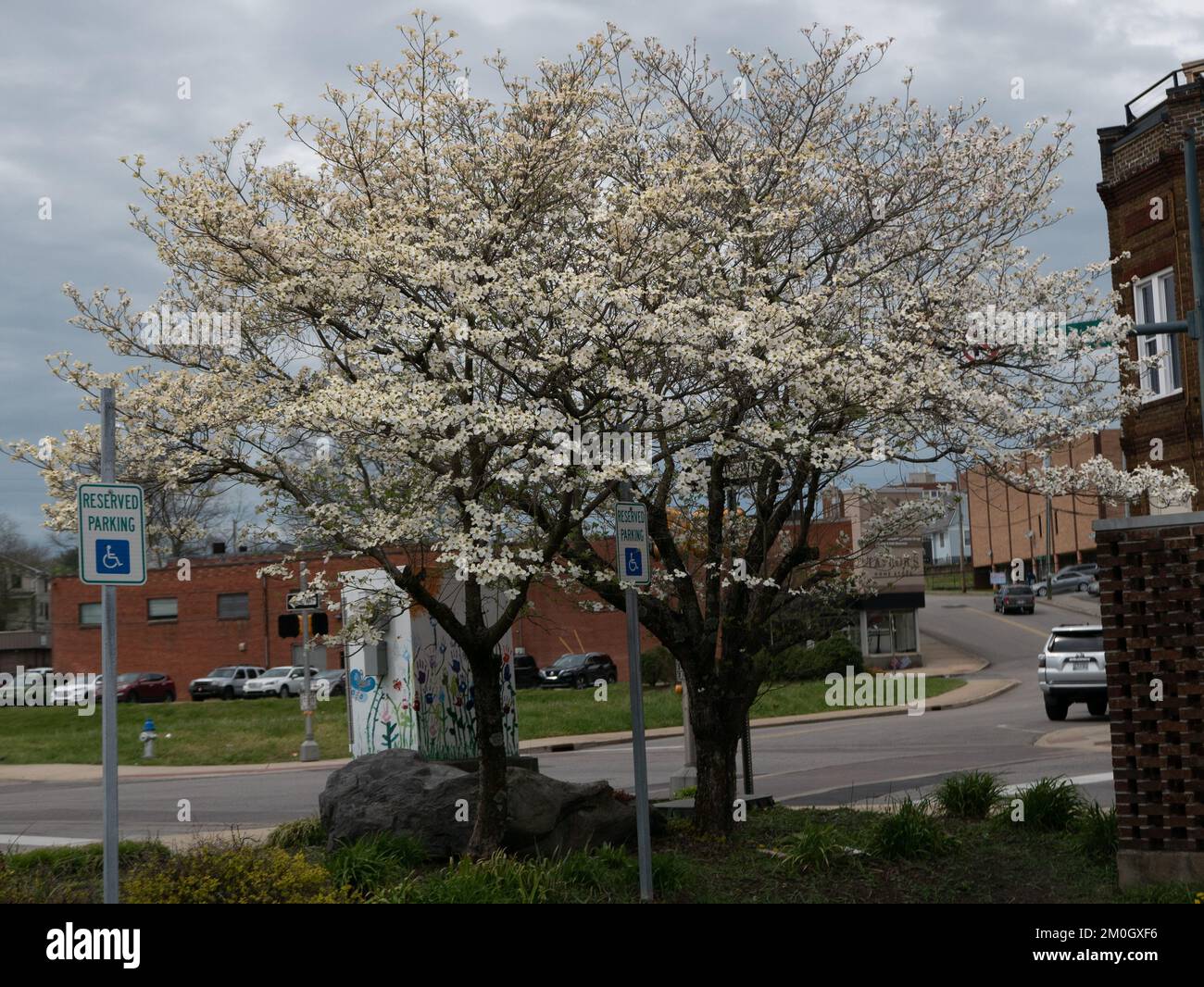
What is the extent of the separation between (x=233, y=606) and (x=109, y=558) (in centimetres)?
4746

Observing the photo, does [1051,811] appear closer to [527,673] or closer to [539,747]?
[539,747]

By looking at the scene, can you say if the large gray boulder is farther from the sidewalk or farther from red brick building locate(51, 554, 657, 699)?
red brick building locate(51, 554, 657, 699)

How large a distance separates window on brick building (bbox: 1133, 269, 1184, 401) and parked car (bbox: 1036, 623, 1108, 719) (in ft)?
16.9

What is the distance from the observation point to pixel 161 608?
5234 centimetres

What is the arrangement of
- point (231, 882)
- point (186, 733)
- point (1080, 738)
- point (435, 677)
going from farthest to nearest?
point (186, 733)
point (1080, 738)
point (435, 677)
point (231, 882)

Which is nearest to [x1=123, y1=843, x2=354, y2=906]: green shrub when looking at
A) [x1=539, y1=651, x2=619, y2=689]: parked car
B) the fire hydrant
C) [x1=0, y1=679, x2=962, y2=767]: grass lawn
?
[x1=0, y1=679, x2=962, y2=767]: grass lawn

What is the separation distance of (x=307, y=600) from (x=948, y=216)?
727 cm

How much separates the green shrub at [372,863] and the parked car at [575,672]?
3372 cm

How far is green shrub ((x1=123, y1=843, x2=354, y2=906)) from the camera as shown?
7312 millimetres

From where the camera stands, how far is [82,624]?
52.6 meters

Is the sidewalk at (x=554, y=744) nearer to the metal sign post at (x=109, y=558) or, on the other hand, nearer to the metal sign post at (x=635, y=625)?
the metal sign post at (x=635, y=625)

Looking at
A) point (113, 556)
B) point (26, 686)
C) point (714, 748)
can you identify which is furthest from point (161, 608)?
point (113, 556)

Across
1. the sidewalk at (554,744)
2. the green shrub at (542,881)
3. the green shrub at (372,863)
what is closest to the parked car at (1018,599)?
the sidewalk at (554,744)
